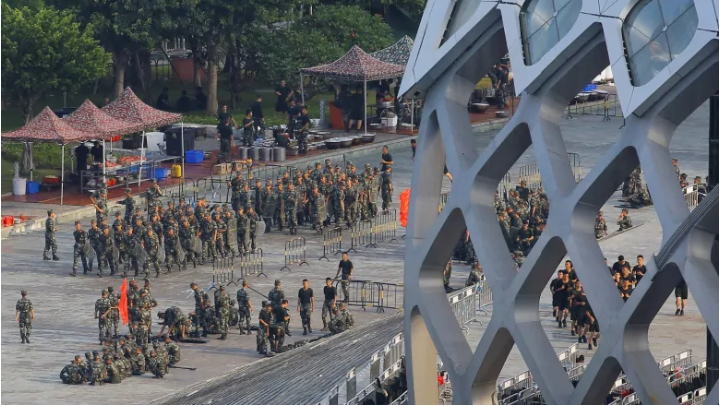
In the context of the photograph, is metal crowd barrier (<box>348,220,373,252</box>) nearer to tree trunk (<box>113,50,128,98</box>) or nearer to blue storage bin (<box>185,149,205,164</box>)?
blue storage bin (<box>185,149,205,164</box>)

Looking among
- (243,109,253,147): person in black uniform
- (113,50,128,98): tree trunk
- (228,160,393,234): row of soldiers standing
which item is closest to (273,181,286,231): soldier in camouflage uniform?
(228,160,393,234): row of soldiers standing

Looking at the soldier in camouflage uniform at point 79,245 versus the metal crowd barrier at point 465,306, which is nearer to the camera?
the metal crowd barrier at point 465,306

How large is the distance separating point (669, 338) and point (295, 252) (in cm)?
1246

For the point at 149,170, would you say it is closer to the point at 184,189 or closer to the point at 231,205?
the point at 184,189

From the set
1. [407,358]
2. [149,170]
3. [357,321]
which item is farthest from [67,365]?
[149,170]

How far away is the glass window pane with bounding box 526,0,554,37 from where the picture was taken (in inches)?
960

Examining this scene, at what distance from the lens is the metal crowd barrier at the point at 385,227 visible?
5009 centimetres

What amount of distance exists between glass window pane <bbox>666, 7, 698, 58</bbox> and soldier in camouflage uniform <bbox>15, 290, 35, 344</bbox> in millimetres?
19592

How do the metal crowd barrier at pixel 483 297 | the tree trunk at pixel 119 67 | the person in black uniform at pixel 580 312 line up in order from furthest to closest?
the tree trunk at pixel 119 67 → the metal crowd barrier at pixel 483 297 → the person in black uniform at pixel 580 312

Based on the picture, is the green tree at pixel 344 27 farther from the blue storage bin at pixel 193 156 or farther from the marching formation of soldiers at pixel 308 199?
the marching formation of soldiers at pixel 308 199

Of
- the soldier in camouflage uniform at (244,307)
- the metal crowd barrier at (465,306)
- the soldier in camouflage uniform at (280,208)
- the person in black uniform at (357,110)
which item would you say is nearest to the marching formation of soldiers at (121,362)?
the soldier in camouflage uniform at (244,307)

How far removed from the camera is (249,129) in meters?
59.8

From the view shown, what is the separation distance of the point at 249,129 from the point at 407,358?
1302 inches

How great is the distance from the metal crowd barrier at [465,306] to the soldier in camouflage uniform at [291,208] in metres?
10.00
